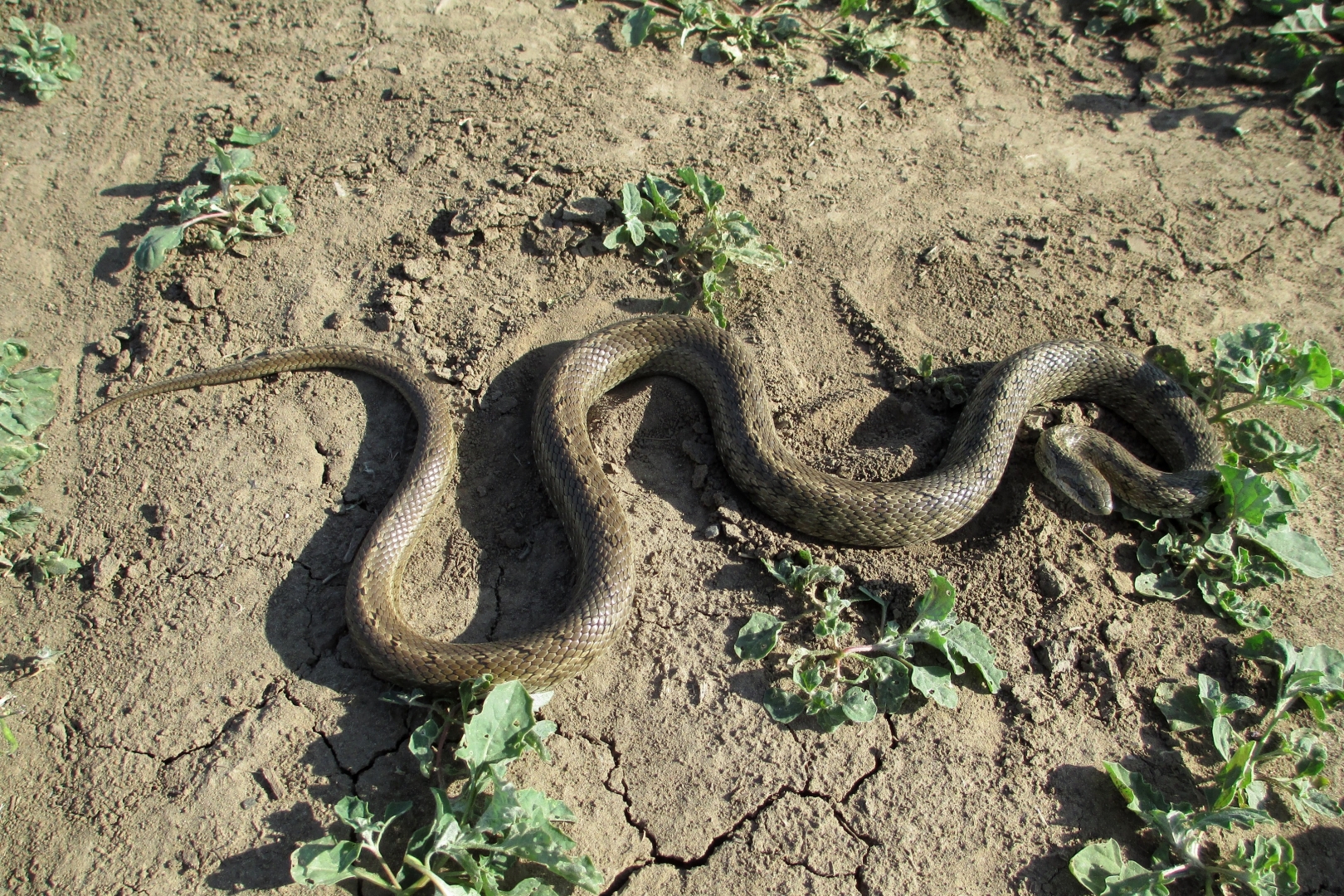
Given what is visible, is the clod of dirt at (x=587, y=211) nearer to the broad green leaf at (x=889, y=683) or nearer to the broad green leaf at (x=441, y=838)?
the broad green leaf at (x=889, y=683)

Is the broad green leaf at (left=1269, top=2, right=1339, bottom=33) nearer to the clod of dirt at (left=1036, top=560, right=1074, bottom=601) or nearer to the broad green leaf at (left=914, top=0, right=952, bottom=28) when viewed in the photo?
the broad green leaf at (left=914, top=0, right=952, bottom=28)

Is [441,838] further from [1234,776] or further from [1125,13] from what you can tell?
[1125,13]

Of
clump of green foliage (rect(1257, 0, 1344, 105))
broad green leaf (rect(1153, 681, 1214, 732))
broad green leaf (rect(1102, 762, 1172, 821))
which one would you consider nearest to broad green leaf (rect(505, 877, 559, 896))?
broad green leaf (rect(1102, 762, 1172, 821))

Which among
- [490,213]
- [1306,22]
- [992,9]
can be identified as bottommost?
[490,213]

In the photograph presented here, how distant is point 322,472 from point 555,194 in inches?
113

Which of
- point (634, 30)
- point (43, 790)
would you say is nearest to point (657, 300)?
point (634, 30)

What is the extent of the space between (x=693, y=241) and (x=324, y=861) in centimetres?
467

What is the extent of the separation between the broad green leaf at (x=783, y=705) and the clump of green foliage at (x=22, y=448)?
14.1ft

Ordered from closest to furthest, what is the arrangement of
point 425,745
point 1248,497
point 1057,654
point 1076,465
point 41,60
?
point 425,745 < point 1057,654 < point 1248,497 < point 1076,465 < point 41,60

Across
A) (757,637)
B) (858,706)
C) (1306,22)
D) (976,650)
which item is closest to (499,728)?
(757,637)

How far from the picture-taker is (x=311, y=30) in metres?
7.35

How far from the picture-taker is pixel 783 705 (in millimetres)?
4367

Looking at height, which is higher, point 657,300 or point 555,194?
point 555,194

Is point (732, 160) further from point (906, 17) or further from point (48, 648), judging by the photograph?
point (48, 648)
